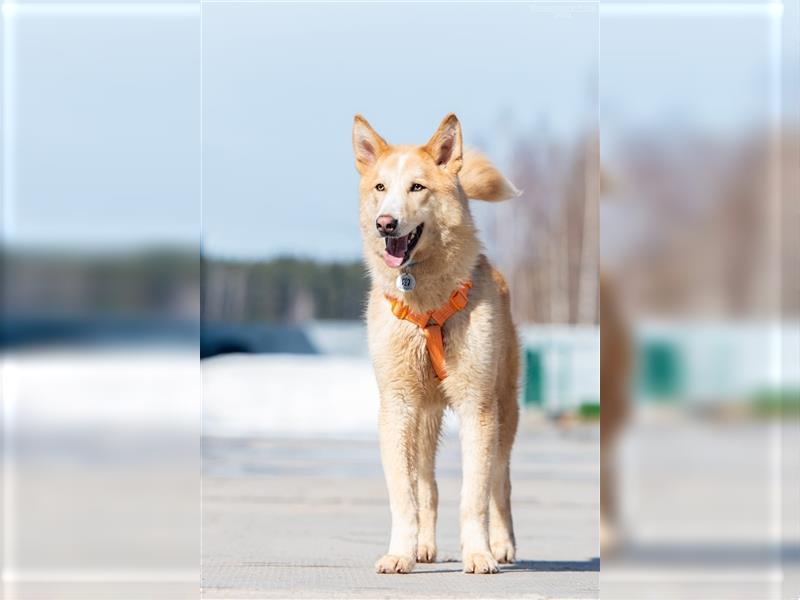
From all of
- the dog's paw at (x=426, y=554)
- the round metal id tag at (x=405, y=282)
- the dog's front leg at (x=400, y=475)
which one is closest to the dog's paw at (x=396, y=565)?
the dog's front leg at (x=400, y=475)

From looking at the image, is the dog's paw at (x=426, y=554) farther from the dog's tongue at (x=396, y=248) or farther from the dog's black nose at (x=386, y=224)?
the dog's black nose at (x=386, y=224)

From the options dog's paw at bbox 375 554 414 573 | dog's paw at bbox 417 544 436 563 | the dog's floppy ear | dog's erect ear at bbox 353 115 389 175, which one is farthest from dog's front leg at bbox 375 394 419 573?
the dog's floppy ear

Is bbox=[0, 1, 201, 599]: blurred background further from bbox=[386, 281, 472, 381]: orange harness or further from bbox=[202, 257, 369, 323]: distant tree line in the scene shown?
bbox=[202, 257, 369, 323]: distant tree line

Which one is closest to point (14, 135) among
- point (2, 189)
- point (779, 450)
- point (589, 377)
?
point (2, 189)

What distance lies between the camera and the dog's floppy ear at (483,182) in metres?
5.00

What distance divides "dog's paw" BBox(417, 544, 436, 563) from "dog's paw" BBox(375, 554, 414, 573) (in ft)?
1.23

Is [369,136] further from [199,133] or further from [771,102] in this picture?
[771,102]

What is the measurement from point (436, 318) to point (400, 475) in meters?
0.60

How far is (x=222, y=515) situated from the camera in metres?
6.39

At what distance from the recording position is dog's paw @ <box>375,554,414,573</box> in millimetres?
4285

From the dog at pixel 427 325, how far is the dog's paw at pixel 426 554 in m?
0.06

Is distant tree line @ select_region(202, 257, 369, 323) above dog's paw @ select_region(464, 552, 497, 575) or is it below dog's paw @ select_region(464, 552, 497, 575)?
above

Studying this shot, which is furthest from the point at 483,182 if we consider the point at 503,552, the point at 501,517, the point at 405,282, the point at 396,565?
the point at 396,565

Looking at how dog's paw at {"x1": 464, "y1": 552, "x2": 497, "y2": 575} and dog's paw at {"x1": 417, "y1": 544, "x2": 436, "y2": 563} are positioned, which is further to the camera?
dog's paw at {"x1": 417, "y1": 544, "x2": 436, "y2": 563}
